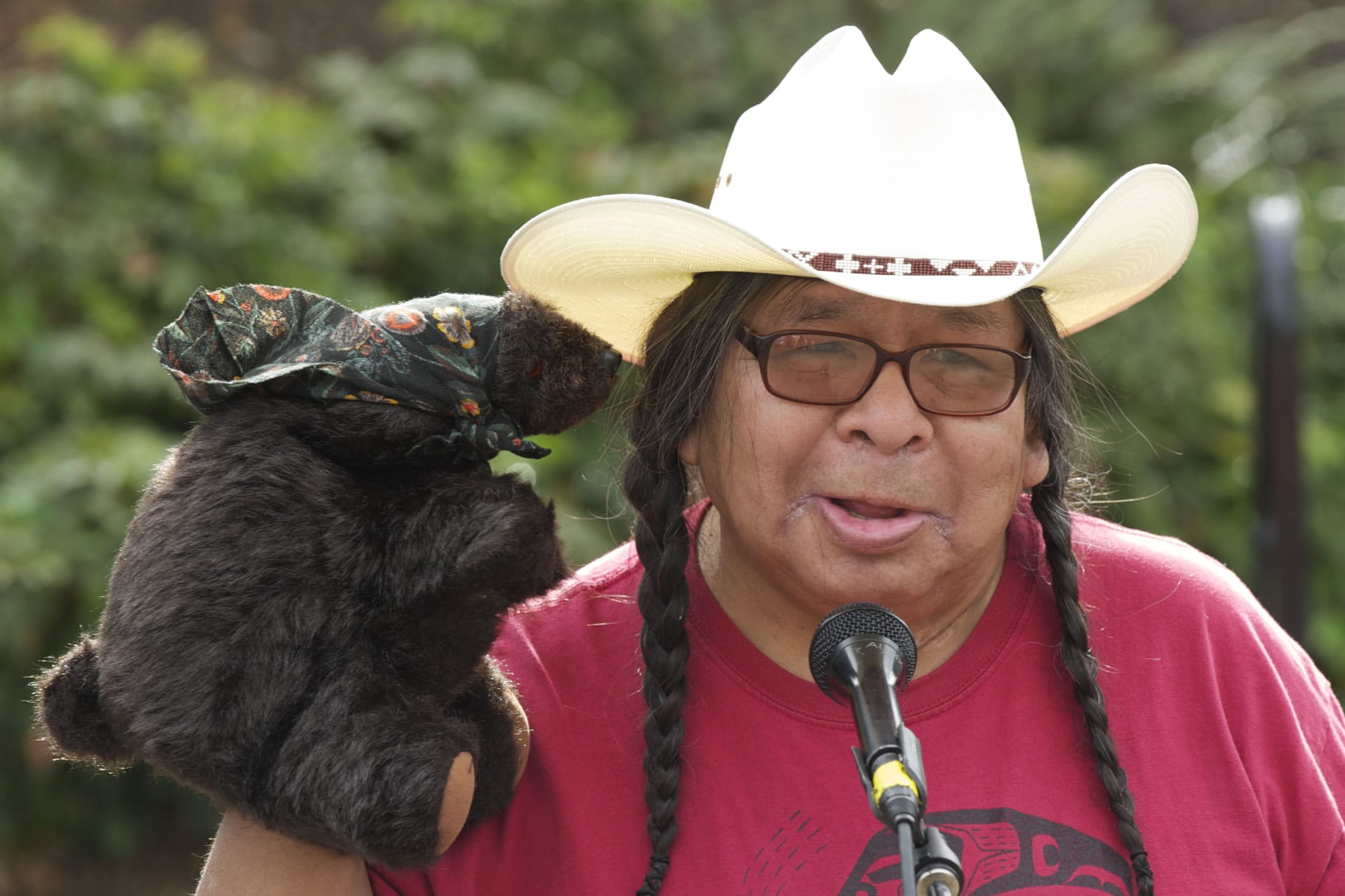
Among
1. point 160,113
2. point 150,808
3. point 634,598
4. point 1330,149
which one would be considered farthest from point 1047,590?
point 1330,149

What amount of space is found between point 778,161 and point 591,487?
240cm

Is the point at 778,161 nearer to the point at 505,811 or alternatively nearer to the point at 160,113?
the point at 505,811

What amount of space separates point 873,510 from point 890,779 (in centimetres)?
56

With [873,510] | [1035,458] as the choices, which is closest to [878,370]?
[873,510]

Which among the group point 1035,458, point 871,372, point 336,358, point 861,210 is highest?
point 861,210

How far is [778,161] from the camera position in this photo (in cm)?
206

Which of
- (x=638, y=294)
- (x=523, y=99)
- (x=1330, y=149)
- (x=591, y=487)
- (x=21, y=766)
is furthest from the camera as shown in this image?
(x=1330, y=149)

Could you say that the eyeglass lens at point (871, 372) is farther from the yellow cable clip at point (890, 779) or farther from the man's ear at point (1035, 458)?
the yellow cable clip at point (890, 779)

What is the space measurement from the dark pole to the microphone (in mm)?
2357

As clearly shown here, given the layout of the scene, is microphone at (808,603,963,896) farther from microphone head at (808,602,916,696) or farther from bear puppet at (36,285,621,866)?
bear puppet at (36,285,621,866)

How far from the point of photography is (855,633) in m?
1.63

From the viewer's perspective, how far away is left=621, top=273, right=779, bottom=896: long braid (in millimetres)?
2064

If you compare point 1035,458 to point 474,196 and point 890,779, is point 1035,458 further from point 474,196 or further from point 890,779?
point 474,196

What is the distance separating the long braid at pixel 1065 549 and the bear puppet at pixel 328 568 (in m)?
0.72
